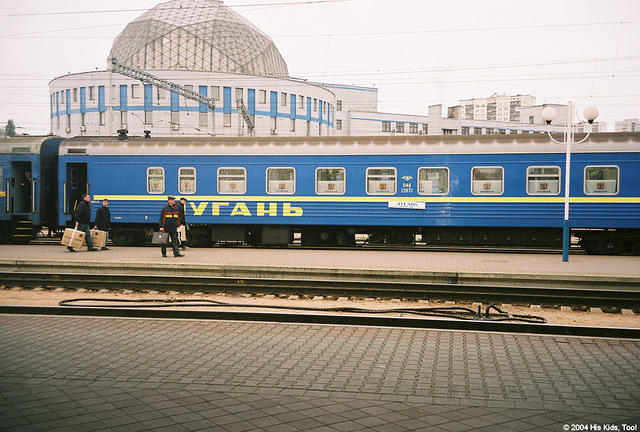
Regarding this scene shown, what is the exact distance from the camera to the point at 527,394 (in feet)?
18.7

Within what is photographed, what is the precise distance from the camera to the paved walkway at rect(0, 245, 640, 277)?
14977mm

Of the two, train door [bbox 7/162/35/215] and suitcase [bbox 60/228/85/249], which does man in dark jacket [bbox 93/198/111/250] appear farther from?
train door [bbox 7/162/35/215]

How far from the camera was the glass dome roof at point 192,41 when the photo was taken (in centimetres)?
7112

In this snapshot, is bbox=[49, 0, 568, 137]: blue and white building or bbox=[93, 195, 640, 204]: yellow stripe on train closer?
bbox=[93, 195, 640, 204]: yellow stripe on train

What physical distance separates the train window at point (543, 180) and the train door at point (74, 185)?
16264 mm

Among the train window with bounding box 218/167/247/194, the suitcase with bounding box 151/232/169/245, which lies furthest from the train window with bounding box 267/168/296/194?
the suitcase with bounding box 151/232/169/245

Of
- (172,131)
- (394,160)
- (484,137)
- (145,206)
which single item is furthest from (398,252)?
(172,131)

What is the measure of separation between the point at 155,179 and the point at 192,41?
54977mm

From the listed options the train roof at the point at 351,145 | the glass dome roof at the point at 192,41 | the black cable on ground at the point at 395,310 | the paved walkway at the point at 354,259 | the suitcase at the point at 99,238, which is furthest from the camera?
the glass dome roof at the point at 192,41

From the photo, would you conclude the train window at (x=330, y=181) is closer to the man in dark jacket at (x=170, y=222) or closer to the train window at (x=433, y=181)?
the train window at (x=433, y=181)

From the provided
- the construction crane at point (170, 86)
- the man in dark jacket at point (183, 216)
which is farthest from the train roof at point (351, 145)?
the construction crane at point (170, 86)

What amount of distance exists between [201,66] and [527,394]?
2776 inches

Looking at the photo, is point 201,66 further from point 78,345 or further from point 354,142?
point 78,345

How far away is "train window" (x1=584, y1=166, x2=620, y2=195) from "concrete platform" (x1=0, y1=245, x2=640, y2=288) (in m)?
2.15
